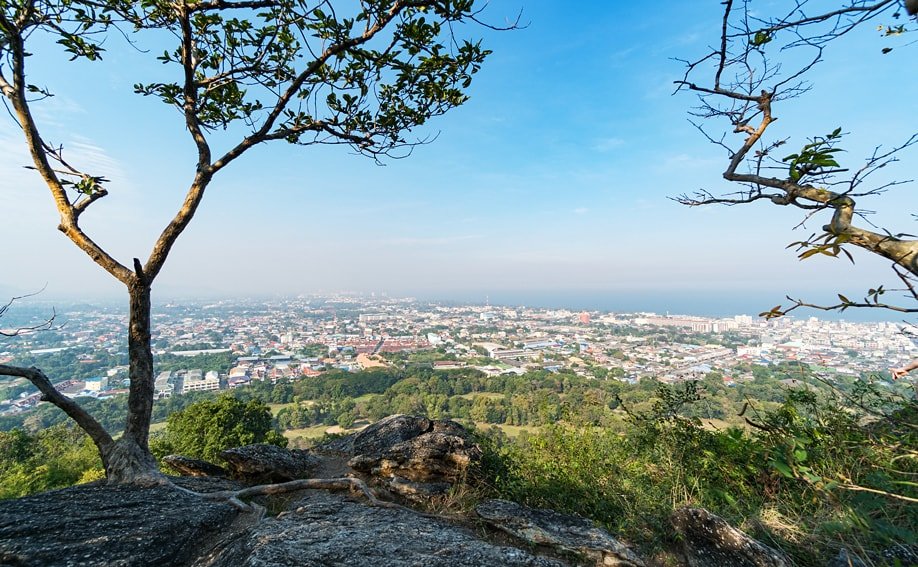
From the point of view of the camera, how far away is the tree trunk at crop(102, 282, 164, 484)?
13.7 feet

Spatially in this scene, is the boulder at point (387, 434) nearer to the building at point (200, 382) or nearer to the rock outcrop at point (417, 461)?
the rock outcrop at point (417, 461)

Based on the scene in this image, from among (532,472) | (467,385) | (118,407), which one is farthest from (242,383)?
(532,472)

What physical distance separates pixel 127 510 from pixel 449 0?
257 inches

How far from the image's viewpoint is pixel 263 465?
5395mm

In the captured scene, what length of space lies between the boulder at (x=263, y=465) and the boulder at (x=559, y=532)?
3.39 m

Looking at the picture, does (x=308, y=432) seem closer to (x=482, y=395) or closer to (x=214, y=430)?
(x=214, y=430)

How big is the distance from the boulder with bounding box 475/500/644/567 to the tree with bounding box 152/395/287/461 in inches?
525

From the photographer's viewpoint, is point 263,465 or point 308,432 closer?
point 263,465

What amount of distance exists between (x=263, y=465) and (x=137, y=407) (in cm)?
199

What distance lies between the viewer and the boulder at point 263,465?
17.7 ft

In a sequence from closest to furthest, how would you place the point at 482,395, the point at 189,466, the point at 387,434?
the point at 189,466 → the point at 387,434 → the point at 482,395

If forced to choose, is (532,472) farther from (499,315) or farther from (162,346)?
(499,315)

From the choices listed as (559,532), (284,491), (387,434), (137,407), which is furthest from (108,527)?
(559,532)

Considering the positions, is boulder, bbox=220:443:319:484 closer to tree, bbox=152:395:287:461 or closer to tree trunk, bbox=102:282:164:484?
tree trunk, bbox=102:282:164:484
